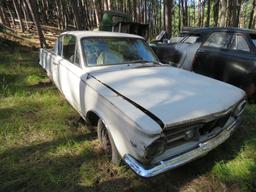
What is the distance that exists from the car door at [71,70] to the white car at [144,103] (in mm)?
16

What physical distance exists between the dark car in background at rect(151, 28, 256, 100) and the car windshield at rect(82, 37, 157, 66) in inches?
69.0

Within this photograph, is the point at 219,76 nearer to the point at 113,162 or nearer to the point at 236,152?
the point at 236,152

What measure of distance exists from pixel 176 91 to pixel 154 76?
0.62 m

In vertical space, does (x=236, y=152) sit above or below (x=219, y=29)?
below

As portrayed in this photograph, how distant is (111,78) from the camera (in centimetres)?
341

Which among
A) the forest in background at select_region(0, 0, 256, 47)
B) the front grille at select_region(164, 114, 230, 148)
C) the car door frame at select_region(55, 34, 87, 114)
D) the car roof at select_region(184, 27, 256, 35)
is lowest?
the front grille at select_region(164, 114, 230, 148)

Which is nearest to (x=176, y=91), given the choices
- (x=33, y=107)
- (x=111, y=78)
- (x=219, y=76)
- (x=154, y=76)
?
(x=154, y=76)

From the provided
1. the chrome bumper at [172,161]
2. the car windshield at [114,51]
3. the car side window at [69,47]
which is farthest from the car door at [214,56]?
the car side window at [69,47]

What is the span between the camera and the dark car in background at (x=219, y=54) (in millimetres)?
4922

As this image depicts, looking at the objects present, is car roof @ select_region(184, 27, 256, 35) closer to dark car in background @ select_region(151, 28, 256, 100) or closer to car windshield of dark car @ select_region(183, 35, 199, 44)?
dark car in background @ select_region(151, 28, 256, 100)

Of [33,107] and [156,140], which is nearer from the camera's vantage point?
[156,140]

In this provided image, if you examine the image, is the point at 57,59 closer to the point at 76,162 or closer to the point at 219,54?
the point at 76,162

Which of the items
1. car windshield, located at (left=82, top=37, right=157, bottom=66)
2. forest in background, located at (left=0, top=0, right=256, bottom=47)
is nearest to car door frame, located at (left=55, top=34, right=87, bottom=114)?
car windshield, located at (left=82, top=37, right=157, bottom=66)

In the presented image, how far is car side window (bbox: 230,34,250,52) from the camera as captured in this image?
511 cm
